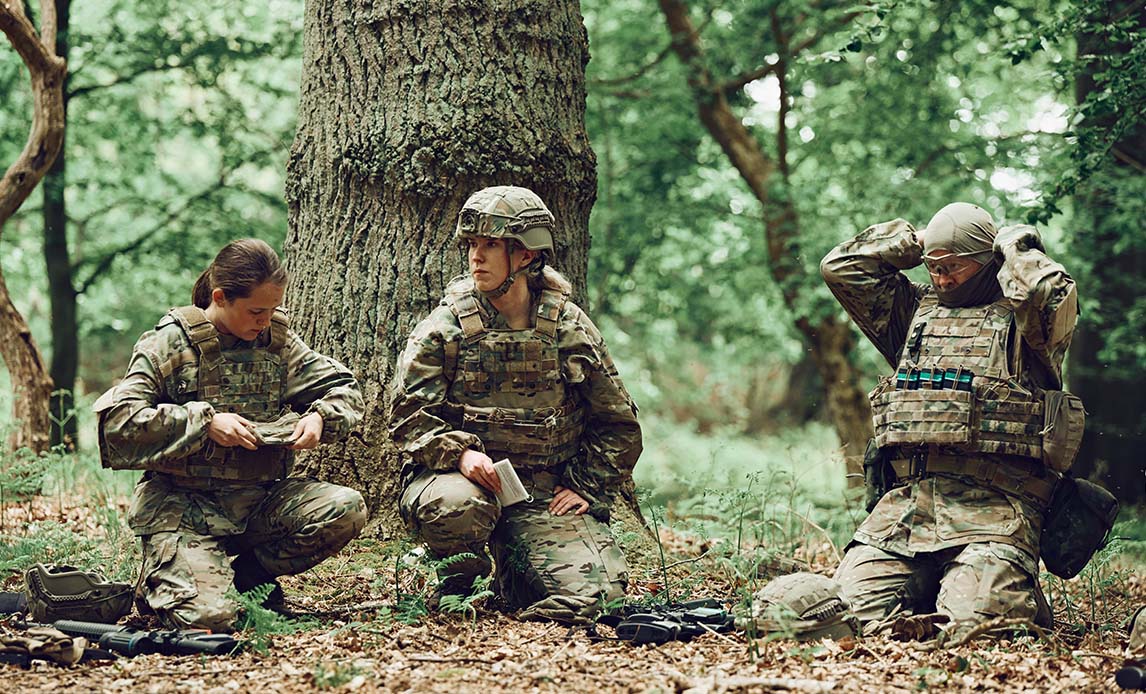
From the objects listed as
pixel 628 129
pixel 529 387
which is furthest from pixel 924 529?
pixel 628 129

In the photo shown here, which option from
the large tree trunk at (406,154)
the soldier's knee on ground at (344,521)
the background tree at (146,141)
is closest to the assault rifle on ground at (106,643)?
the soldier's knee on ground at (344,521)

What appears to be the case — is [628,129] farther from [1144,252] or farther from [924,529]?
[924,529]

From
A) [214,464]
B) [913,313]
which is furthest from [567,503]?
[913,313]

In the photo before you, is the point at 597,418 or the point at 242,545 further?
the point at 597,418

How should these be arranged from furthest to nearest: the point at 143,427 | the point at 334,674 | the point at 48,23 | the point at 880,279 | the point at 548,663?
the point at 48,23 < the point at 880,279 < the point at 143,427 < the point at 548,663 < the point at 334,674

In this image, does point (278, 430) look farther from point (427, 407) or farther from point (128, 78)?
point (128, 78)

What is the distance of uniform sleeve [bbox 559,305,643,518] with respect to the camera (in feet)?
17.6

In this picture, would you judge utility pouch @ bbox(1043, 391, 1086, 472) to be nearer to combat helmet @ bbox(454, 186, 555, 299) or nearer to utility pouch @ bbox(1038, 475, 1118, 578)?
utility pouch @ bbox(1038, 475, 1118, 578)

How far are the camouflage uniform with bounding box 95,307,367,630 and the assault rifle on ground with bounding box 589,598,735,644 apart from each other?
124 centimetres

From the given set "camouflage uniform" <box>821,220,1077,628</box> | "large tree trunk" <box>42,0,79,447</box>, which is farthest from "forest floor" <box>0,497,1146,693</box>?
"large tree trunk" <box>42,0,79,447</box>

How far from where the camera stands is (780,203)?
11.7 metres

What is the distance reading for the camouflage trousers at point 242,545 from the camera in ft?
15.4

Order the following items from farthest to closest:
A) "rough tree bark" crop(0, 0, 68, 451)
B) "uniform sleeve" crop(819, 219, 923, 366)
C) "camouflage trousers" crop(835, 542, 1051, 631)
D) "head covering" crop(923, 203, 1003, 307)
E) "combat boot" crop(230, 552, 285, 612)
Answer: "rough tree bark" crop(0, 0, 68, 451), "uniform sleeve" crop(819, 219, 923, 366), "head covering" crop(923, 203, 1003, 307), "combat boot" crop(230, 552, 285, 612), "camouflage trousers" crop(835, 542, 1051, 631)

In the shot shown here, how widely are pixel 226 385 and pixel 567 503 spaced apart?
1635 millimetres
